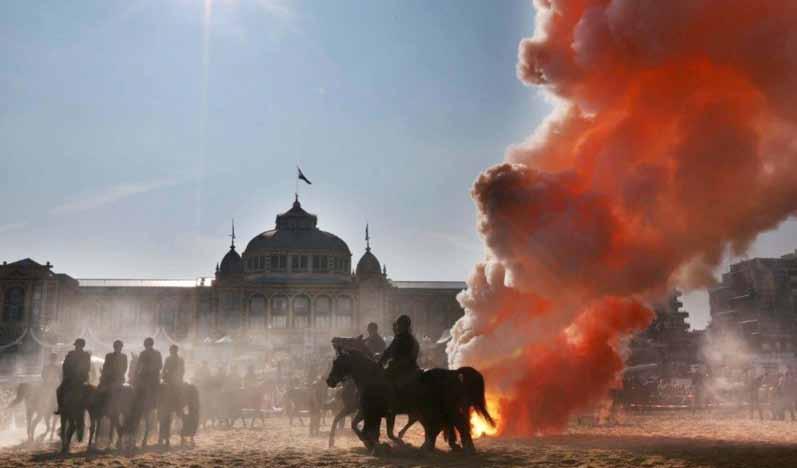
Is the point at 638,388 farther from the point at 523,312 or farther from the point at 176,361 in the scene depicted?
the point at 176,361

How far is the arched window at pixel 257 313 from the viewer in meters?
89.7

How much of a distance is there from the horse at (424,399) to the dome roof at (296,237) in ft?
270

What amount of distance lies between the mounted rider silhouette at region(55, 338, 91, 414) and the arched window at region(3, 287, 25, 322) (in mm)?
77634

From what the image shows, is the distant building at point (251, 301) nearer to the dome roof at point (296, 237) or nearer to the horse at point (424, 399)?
the dome roof at point (296, 237)

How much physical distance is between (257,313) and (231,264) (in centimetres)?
800

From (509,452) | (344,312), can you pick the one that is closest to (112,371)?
(509,452)

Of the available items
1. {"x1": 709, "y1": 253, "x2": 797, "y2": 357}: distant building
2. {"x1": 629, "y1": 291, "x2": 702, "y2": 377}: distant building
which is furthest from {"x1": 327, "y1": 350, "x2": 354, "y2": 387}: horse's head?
{"x1": 709, "y1": 253, "x2": 797, "y2": 357}: distant building

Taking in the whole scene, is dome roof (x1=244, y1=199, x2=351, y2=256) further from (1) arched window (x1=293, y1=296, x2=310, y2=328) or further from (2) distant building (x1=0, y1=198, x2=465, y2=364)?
(1) arched window (x1=293, y1=296, x2=310, y2=328)

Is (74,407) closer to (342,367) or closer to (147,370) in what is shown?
(147,370)

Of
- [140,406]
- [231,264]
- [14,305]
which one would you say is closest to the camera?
[140,406]

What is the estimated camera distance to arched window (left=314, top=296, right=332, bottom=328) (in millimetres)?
91938

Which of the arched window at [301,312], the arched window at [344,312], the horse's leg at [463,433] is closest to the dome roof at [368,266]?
the arched window at [344,312]

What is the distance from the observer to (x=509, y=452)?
1595cm

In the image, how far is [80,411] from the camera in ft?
59.4
